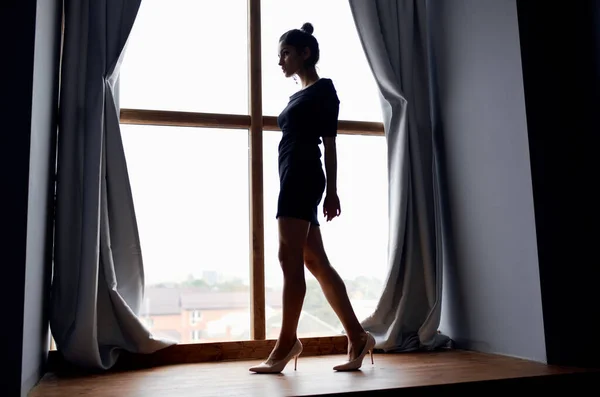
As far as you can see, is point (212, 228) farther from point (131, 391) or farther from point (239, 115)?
point (131, 391)

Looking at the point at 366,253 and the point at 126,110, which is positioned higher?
the point at 126,110

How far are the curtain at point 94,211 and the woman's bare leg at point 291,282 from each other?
547mm

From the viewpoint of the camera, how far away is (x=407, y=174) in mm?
2707

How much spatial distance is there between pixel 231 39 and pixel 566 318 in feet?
6.14

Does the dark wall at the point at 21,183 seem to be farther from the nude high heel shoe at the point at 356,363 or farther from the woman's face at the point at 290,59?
the nude high heel shoe at the point at 356,363

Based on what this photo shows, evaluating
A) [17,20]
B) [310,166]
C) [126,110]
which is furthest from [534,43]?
[17,20]

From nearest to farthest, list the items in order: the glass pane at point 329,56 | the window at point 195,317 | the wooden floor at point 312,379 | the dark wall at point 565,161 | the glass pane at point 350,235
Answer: the wooden floor at point 312,379 < the dark wall at point 565,161 < the window at point 195,317 < the glass pane at point 350,235 < the glass pane at point 329,56

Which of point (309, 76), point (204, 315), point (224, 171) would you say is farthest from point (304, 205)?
point (204, 315)

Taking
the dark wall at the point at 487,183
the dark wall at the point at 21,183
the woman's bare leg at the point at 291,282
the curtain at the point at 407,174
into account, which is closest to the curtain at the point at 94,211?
the dark wall at the point at 21,183

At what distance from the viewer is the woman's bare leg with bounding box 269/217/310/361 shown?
209cm

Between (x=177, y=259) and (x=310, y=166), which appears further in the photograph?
(x=177, y=259)

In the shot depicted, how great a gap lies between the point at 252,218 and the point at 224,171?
254 millimetres

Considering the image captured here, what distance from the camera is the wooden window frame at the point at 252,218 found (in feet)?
8.00

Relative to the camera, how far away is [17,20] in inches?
69.4
